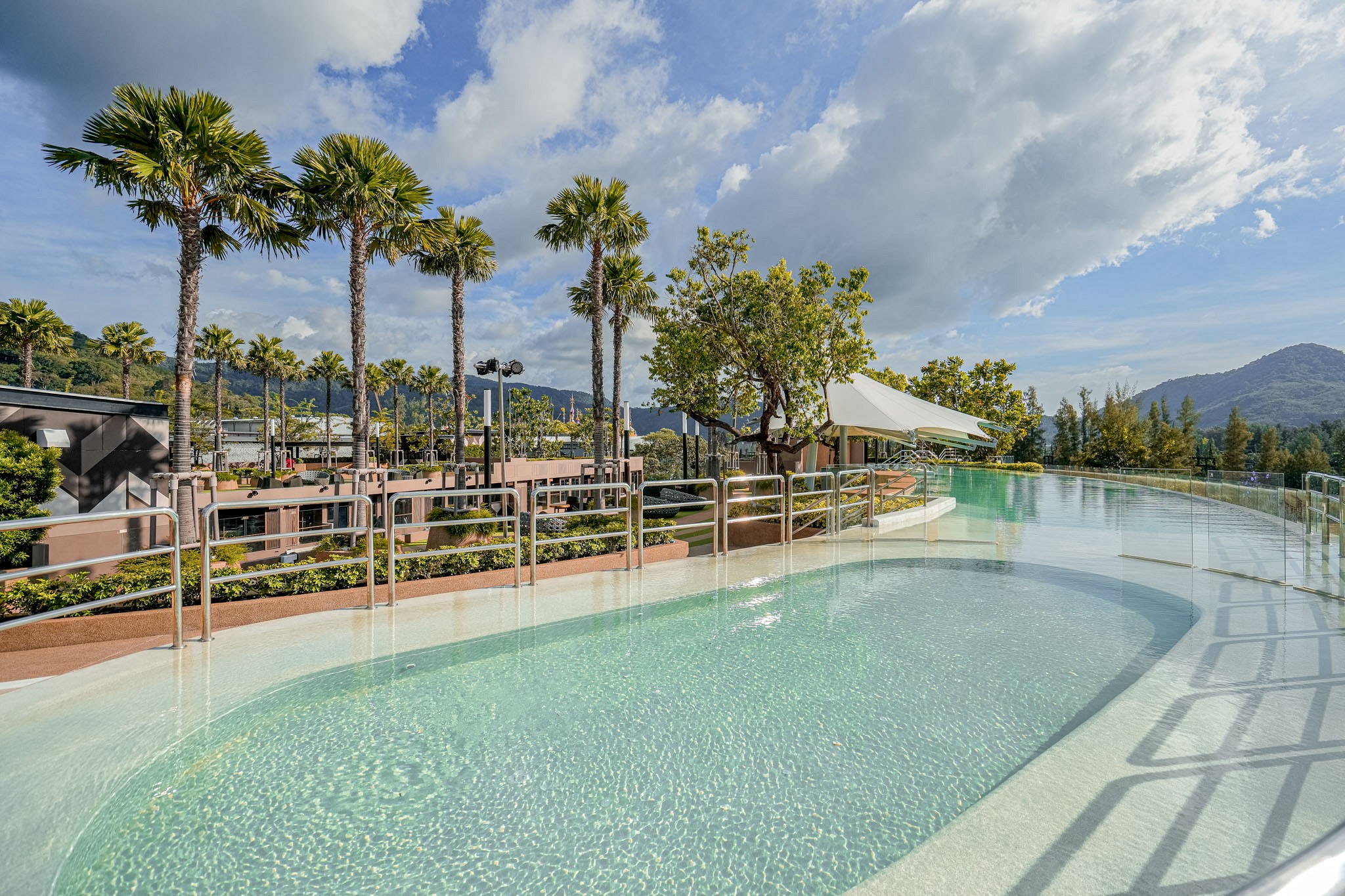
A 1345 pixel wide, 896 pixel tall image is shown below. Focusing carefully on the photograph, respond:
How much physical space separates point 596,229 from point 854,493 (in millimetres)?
12933

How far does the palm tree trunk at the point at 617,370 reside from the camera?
21797 mm

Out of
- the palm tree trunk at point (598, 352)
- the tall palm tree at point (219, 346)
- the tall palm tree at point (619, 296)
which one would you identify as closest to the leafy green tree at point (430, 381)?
the tall palm tree at point (219, 346)

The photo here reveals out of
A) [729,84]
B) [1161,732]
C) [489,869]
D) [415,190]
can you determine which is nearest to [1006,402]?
[729,84]

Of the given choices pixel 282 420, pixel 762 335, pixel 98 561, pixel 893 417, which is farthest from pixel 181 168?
pixel 282 420

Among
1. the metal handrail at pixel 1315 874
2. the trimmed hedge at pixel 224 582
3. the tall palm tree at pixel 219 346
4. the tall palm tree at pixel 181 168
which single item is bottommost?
the trimmed hedge at pixel 224 582

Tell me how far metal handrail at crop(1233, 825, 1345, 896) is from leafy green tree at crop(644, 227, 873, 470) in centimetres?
1300

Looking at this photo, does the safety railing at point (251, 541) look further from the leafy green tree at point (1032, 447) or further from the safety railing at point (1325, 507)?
the leafy green tree at point (1032, 447)

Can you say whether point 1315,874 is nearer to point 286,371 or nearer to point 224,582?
point 224,582

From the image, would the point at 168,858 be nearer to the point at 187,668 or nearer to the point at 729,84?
the point at 187,668

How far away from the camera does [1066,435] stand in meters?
53.9

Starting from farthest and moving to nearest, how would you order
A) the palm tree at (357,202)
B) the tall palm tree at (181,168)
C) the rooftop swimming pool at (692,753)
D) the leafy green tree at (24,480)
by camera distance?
the palm tree at (357,202)
the tall palm tree at (181,168)
the leafy green tree at (24,480)
the rooftop swimming pool at (692,753)

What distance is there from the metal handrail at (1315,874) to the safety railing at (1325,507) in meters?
7.06

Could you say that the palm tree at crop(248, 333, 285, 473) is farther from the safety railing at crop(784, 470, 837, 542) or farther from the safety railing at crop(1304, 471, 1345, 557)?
the safety railing at crop(1304, 471, 1345, 557)

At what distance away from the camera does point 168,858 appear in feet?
7.48
